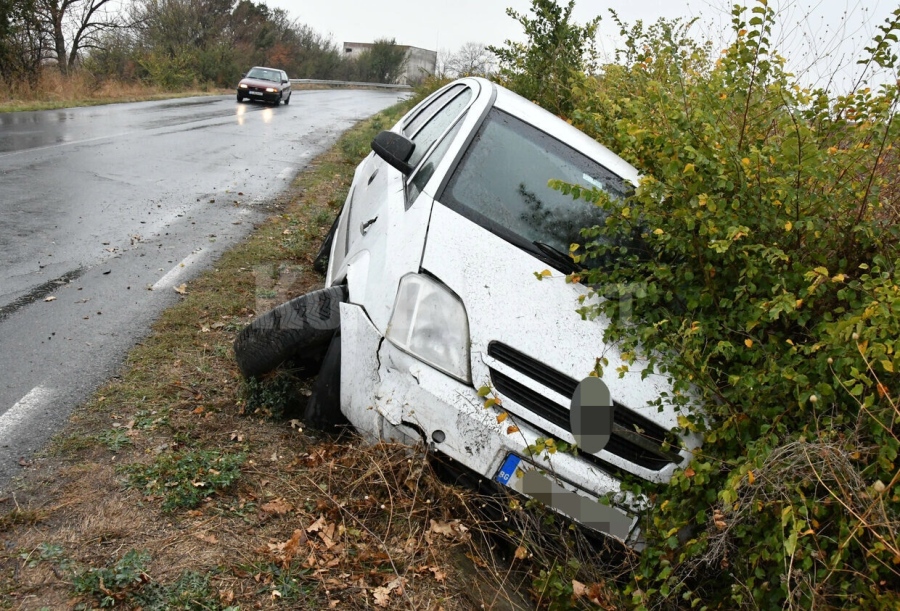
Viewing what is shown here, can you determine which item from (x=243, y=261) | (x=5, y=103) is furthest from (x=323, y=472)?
(x=5, y=103)

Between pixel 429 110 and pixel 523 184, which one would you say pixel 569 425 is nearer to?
pixel 523 184

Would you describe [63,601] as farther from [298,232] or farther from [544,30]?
[544,30]

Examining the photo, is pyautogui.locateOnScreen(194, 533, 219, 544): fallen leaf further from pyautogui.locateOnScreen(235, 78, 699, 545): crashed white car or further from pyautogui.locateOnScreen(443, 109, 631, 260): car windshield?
pyautogui.locateOnScreen(443, 109, 631, 260): car windshield

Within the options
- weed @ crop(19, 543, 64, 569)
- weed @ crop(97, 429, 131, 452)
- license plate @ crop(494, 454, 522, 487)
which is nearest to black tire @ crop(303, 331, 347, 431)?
weed @ crop(97, 429, 131, 452)

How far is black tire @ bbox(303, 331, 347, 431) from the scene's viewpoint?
3.84 m

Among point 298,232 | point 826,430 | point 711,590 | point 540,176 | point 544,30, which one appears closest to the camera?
point 826,430

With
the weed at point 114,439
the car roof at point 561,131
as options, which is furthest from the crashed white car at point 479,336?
the weed at point 114,439

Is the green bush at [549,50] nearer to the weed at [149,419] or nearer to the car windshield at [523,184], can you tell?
the car windshield at [523,184]

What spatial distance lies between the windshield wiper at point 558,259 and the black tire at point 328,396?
1.11m

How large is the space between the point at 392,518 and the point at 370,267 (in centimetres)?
127

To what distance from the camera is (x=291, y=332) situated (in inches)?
157

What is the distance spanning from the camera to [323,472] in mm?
3578

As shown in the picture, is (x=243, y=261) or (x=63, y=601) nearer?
(x=63, y=601)

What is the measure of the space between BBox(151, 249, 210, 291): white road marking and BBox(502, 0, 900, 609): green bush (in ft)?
12.5
